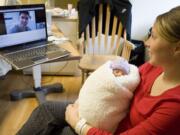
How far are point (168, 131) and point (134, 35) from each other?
2.56 meters

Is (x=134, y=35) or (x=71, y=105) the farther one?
(x=134, y=35)

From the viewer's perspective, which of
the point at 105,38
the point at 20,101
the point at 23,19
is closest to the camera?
the point at 23,19

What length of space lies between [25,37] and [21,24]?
101 mm

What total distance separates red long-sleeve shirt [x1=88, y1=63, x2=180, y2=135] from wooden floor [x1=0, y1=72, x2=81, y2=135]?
130 centimetres

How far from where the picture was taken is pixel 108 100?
111cm

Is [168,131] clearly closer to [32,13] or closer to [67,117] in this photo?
[67,117]

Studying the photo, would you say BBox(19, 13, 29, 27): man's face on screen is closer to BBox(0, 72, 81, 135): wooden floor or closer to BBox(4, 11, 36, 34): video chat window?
BBox(4, 11, 36, 34): video chat window

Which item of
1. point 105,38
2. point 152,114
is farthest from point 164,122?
point 105,38

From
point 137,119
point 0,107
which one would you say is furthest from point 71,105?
point 0,107

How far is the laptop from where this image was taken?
1.81 meters

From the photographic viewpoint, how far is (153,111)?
0.97m

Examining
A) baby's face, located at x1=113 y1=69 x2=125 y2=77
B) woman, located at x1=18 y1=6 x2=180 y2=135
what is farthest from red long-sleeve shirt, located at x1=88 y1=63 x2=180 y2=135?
baby's face, located at x1=113 y1=69 x2=125 y2=77

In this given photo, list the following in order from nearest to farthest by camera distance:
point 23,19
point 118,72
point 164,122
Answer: point 164,122 → point 118,72 → point 23,19

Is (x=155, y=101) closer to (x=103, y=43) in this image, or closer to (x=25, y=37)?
(x=25, y=37)
